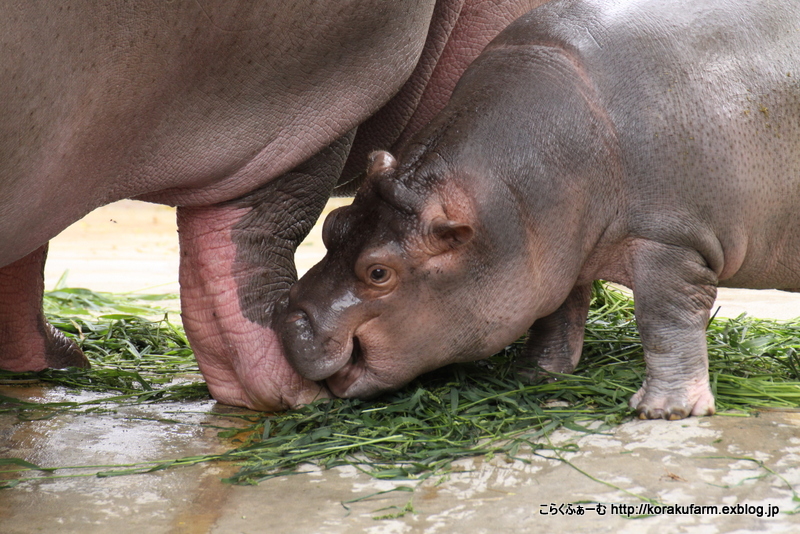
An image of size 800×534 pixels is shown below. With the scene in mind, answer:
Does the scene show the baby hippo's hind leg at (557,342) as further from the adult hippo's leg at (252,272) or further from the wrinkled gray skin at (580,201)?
the adult hippo's leg at (252,272)

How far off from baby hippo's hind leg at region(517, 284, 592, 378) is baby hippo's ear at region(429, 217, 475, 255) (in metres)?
0.60

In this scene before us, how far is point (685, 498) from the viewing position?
2.01 m

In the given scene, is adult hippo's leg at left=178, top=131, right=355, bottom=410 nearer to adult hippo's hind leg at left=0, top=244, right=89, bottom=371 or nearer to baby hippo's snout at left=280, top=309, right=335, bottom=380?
baby hippo's snout at left=280, top=309, right=335, bottom=380

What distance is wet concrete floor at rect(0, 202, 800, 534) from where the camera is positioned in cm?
196

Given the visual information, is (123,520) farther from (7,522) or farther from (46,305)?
(46,305)

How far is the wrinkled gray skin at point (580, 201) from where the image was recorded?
8.36 feet

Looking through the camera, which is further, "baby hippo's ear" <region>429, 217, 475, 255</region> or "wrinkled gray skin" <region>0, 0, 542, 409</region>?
"baby hippo's ear" <region>429, 217, 475, 255</region>

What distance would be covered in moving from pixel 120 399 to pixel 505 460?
136cm

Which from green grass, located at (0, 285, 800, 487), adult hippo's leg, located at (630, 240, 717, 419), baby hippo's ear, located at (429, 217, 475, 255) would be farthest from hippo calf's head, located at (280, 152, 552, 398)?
adult hippo's leg, located at (630, 240, 717, 419)

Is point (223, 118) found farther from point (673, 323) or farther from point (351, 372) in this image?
point (673, 323)

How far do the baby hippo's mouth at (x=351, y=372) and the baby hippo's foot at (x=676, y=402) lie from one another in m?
0.76

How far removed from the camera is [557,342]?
2.99m

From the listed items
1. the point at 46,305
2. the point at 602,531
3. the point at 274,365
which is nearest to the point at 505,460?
the point at 602,531

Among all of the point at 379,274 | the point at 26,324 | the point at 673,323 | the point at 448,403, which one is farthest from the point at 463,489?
the point at 26,324
